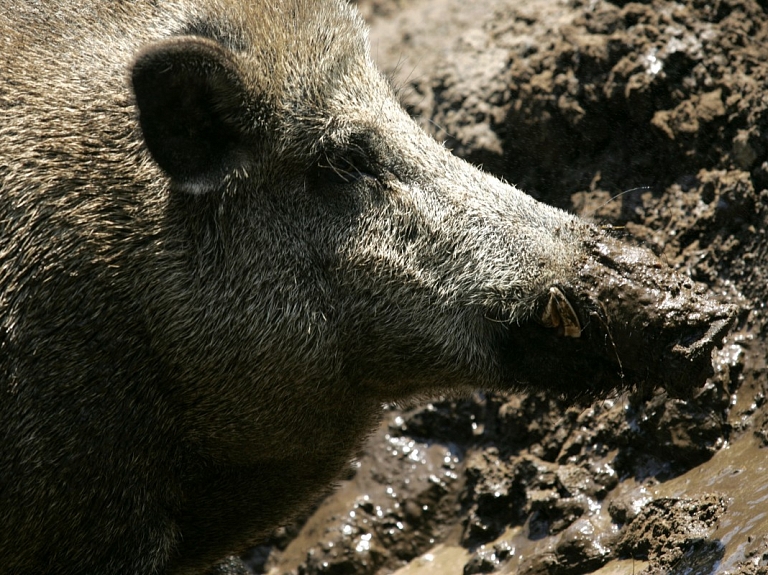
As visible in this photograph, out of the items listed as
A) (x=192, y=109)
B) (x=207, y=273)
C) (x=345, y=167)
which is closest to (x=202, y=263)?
(x=207, y=273)

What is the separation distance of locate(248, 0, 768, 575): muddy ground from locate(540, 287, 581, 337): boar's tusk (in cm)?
97

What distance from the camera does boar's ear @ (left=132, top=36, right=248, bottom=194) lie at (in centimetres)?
472

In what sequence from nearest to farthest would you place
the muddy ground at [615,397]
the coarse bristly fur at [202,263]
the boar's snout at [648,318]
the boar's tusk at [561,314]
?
the boar's snout at [648,318] → the boar's tusk at [561,314] → the coarse bristly fur at [202,263] → the muddy ground at [615,397]

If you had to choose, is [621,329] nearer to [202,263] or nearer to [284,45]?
[202,263]

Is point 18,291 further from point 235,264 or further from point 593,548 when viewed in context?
point 593,548

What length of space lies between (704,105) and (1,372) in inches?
182

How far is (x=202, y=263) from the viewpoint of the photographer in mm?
5012

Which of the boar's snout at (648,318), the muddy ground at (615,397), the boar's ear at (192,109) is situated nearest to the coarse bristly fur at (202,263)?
the boar's ear at (192,109)

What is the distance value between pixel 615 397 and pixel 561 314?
3.25ft

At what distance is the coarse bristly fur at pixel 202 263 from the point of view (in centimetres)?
482

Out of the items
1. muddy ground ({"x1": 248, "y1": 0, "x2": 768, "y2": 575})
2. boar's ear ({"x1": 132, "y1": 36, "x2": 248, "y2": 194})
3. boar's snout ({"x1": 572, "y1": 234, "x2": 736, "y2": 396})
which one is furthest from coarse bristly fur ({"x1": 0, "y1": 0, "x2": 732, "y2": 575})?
muddy ground ({"x1": 248, "y1": 0, "x2": 768, "y2": 575})

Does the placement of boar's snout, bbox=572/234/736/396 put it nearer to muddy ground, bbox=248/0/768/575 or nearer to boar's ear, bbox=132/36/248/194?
muddy ground, bbox=248/0/768/575

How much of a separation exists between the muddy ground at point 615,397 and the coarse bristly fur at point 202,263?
1.08 metres

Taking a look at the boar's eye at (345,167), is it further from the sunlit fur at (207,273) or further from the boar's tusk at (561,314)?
the boar's tusk at (561,314)
